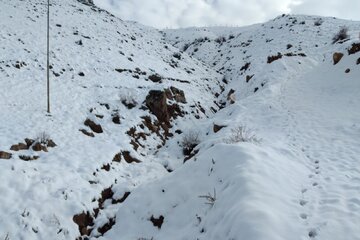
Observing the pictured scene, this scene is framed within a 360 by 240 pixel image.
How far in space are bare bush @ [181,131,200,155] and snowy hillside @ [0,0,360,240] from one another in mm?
60

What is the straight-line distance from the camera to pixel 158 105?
18156 millimetres

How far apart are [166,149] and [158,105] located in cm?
357

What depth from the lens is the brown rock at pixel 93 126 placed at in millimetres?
14582

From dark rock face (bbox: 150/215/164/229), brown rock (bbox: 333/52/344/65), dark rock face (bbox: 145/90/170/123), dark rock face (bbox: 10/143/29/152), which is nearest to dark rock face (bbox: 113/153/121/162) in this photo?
dark rock face (bbox: 10/143/29/152)

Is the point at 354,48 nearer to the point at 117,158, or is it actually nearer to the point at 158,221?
the point at 117,158

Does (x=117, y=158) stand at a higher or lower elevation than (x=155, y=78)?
lower

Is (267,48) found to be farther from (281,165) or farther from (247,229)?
(247,229)

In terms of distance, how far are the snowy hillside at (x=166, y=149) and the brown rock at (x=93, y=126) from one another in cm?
7

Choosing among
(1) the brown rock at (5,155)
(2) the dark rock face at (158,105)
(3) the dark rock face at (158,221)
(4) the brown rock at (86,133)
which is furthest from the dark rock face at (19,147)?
(2) the dark rock face at (158,105)

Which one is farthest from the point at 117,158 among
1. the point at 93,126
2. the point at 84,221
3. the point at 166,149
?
the point at 84,221

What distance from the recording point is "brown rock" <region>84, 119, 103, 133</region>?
14582 mm

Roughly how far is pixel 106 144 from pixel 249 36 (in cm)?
4046

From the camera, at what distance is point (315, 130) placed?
511 inches

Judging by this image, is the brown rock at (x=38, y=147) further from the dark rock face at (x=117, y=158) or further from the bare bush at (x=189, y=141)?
the bare bush at (x=189, y=141)
